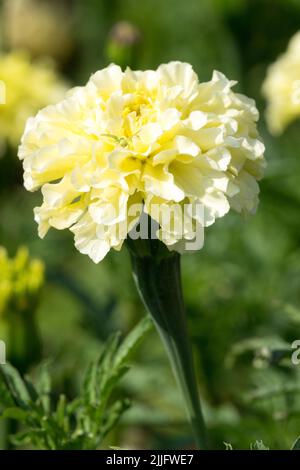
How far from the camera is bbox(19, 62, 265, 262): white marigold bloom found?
72 cm

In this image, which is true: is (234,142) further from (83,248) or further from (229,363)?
(229,363)

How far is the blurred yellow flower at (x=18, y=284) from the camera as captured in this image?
1.18 m

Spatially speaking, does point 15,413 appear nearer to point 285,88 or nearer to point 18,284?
point 18,284

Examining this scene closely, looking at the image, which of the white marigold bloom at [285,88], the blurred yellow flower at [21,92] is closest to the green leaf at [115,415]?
the white marigold bloom at [285,88]

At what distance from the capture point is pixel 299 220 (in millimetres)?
1457

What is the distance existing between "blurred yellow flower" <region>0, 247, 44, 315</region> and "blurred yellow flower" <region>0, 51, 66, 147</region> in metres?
0.59

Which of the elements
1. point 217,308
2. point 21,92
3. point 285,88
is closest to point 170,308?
point 217,308

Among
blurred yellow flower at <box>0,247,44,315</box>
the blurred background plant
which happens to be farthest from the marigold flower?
blurred yellow flower at <box>0,247,44,315</box>

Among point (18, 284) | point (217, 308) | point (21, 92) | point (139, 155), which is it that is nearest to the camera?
point (139, 155)

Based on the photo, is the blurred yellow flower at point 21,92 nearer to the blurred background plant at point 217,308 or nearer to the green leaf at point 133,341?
the blurred background plant at point 217,308

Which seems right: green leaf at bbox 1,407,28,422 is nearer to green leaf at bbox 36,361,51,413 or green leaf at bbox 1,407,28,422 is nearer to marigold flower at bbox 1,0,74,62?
green leaf at bbox 36,361,51,413

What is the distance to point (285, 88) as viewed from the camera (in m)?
1.45

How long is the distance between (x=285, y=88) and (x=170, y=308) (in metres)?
0.74

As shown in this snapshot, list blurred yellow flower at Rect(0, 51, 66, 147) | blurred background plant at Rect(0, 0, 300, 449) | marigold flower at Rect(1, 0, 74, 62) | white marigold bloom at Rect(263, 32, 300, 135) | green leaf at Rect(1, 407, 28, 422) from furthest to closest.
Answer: marigold flower at Rect(1, 0, 74, 62)
blurred yellow flower at Rect(0, 51, 66, 147)
white marigold bloom at Rect(263, 32, 300, 135)
blurred background plant at Rect(0, 0, 300, 449)
green leaf at Rect(1, 407, 28, 422)
